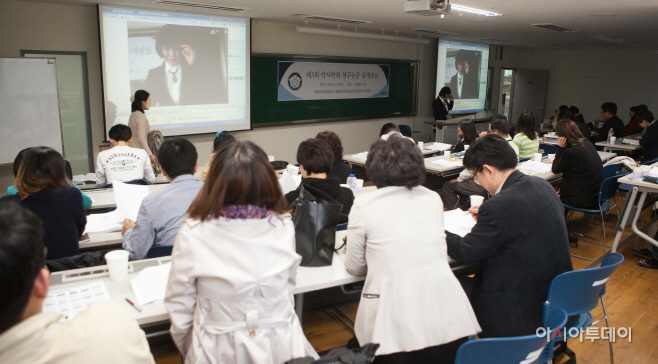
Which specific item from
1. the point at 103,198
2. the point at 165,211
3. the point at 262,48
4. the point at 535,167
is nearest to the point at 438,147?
the point at 535,167

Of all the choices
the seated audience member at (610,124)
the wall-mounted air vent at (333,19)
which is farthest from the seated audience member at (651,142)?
the wall-mounted air vent at (333,19)

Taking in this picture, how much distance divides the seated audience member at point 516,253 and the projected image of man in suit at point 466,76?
328 inches

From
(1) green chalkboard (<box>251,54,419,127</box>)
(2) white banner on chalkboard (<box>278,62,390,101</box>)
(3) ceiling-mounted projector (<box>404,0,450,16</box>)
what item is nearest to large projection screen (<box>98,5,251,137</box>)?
(1) green chalkboard (<box>251,54,419,127</box>)

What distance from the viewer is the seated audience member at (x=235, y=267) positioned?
1412 millimetres

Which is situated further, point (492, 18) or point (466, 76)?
point (466, 76)

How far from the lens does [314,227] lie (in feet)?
6.70

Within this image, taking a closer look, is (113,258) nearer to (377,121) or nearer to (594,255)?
(594,255)

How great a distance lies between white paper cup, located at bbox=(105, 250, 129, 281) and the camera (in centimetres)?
192

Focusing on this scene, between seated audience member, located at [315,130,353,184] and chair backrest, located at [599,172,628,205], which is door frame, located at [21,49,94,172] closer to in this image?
seated audience member, located at [315,130,353,184]

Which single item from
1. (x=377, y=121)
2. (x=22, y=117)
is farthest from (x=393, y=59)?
(x=22, y=117)

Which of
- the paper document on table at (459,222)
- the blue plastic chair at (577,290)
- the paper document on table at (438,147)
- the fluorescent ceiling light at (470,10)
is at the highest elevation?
the fluorescent ceiling light at (470,10)

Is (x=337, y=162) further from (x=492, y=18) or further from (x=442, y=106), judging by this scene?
(x=442, y=106)

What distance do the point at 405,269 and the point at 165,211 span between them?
3.97 feet

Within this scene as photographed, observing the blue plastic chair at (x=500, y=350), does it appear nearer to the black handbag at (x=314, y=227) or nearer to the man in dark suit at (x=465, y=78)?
the black handbag at (x=314, y=227)
